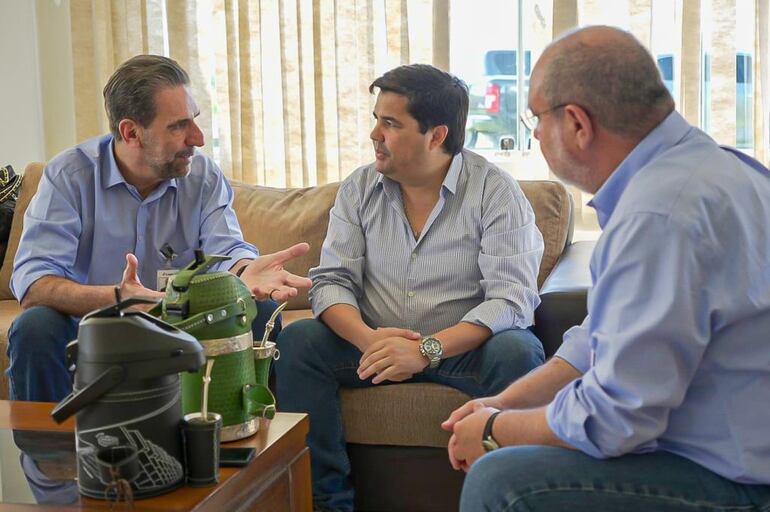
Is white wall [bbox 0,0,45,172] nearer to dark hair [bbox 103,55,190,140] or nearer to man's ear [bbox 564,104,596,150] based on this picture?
dark hair [bbox 103,55,190,140]

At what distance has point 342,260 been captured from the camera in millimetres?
2539

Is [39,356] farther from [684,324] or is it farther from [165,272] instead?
[684,324]

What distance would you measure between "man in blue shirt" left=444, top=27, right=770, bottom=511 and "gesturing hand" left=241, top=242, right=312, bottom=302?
0.99 m

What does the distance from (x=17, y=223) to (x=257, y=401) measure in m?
2.05

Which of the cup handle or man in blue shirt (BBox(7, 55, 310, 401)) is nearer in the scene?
the cup handle

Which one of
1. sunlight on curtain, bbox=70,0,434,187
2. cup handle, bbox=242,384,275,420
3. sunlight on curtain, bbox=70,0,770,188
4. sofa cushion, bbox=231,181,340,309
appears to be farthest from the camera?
sunlight on curtain, bbox=70,0,434,187

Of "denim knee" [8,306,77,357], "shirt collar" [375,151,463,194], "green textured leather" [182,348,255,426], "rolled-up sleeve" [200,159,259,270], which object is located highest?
"shirt collar" [375,151,463,194]

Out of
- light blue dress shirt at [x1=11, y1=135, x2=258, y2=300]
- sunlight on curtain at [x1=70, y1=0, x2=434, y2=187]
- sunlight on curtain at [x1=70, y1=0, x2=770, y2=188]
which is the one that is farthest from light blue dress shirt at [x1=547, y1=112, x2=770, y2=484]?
sunlight on curtain at [x1=70, y1=0, x2=434, y2=187]

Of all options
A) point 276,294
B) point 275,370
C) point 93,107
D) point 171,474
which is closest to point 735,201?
point 171,474

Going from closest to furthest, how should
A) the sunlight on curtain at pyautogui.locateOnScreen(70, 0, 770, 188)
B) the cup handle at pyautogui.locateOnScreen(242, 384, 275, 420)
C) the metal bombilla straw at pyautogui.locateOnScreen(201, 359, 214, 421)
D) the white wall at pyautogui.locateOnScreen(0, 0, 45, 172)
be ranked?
the metal bombilla straw at pyautogui.locateOnScreen(201, 359, 214, 421) < the cup handle at pyautogui.locateOnScreen(242, 384, 275, 420) < the sunlight on curtain at pyautogui.locateOnScreen(70, 0, 770, 188) < the white wall at pyautogui.locateOnScreen(0, 0, 45, 172)

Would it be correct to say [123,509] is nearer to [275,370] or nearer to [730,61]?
[275,370]

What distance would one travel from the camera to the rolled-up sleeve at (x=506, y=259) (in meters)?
2.33

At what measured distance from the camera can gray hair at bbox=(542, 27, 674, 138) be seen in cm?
134

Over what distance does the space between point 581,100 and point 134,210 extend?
64.9 inches
